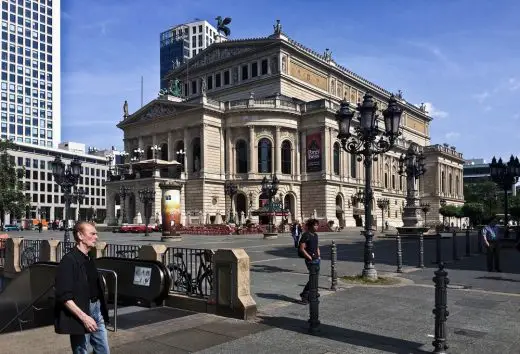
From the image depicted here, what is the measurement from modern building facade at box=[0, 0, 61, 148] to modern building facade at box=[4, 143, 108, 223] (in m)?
7.26

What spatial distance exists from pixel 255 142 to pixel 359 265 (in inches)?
1953

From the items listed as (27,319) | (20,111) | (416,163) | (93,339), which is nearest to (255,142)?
(416,163)

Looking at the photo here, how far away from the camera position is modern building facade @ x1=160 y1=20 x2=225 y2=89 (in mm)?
159875

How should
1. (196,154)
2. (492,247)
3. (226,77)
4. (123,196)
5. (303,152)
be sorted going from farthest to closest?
1. (226,77)
2. (303,152)
3. (196,154)
4. (123,196)
5. (492,247)

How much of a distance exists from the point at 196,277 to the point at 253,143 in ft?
185

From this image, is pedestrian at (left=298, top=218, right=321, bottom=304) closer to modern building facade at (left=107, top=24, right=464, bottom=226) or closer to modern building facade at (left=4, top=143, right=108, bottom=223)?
modern building facade at (left=107, top=24, right=464, bottom=226)

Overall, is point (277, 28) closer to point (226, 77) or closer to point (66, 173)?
point (226, 77)

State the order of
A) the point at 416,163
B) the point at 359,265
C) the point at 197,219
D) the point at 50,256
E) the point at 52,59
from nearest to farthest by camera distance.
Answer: the point at 50,256, the point at 359,265, the point at 416,163, the point at 197,219, the point at 52,59

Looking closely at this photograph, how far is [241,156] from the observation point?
6969cm

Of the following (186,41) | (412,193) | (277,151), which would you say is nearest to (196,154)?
(277,151)

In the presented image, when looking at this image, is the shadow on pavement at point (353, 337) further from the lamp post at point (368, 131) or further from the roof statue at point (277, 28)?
the roof statue at point (277, 28)

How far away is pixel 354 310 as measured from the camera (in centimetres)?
1022

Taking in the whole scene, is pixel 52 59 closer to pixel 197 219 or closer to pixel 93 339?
pixel 197 219

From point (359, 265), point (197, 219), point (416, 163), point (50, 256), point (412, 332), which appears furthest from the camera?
point (197, 219)
